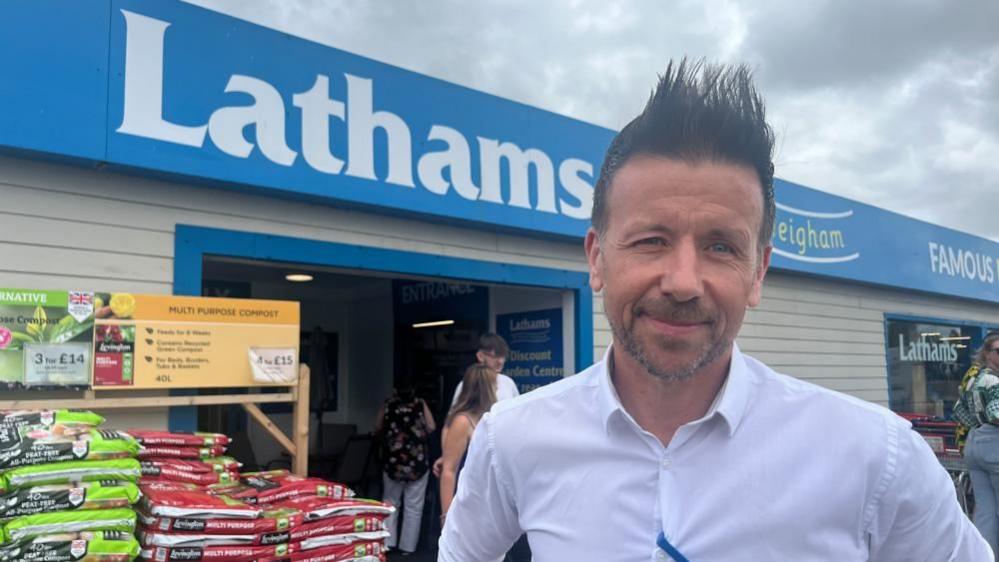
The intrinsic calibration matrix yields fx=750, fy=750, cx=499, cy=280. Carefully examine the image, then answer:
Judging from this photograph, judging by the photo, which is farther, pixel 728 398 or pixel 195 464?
pixel 195 464

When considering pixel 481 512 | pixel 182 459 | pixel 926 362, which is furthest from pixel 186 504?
pixel 926 362

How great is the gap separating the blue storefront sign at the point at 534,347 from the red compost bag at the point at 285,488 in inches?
116

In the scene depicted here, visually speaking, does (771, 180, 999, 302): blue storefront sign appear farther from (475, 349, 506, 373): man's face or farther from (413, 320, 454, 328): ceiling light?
(475, 349, 506, 373): man's face

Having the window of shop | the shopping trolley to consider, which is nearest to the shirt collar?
the shopping trolley

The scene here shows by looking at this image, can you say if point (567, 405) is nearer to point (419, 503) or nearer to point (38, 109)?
point (38, 109)

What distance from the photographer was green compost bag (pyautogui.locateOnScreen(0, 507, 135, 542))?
10.1 ft

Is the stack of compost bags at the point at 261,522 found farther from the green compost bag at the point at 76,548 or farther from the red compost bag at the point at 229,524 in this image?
the green compost bag at the point at 76,548

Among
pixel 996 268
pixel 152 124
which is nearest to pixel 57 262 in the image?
pixel 152 124

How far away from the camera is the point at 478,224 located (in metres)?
6.00

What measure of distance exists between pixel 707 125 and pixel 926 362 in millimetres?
12615

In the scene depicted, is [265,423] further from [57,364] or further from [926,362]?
[926,362]

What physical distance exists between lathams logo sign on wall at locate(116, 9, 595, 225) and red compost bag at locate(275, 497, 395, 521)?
2134mm

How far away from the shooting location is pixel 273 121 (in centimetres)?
484

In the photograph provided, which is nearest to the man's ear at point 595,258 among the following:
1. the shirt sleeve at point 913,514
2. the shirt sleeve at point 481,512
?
the shirt sleeve at point 481,512
